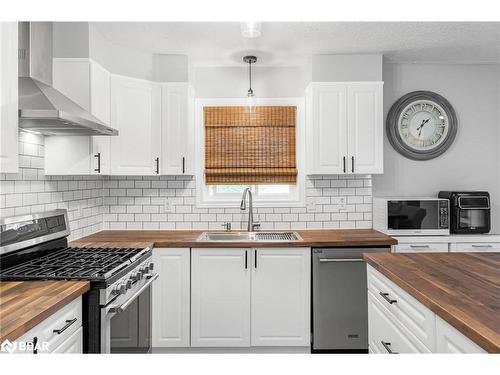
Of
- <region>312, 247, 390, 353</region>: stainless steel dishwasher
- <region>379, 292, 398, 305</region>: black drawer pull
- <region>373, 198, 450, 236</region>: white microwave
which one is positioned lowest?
<region>312, 247, 390, 353</region>: stainless steel dishwasher

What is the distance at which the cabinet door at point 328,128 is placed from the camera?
3150mm

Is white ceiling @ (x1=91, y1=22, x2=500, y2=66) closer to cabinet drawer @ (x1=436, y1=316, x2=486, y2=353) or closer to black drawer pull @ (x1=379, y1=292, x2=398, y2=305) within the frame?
black drawer pull @ (x1=379, y1=292, x2=398, y2=305)

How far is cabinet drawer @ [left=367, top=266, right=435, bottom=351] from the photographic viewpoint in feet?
4.44

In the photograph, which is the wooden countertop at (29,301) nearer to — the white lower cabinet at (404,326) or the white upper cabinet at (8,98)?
the white upper cabinet at (8,98)

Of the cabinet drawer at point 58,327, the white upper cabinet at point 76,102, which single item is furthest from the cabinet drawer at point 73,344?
the white upper cabinet at point 76,102

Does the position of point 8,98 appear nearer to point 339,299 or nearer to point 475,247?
point 339,299

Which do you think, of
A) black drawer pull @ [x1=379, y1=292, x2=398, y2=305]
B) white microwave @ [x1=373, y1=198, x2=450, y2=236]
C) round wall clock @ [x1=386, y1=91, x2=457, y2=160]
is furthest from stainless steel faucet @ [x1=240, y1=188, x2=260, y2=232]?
black drawer pull @ [x1=379, y1=292, x2=398, y2=305]

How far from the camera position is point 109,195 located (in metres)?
3.44

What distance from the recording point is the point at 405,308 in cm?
157

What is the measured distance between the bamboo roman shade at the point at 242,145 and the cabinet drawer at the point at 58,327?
198 cm

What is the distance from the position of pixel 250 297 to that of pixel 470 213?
2032mm

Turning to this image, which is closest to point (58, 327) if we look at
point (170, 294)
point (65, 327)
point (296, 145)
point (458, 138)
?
point (65, 327)

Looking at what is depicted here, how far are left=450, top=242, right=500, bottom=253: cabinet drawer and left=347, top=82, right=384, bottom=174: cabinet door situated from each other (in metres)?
1.02
